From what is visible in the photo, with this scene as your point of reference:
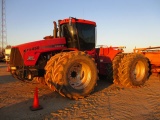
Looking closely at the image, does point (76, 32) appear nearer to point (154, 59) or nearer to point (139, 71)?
point (139, 71)

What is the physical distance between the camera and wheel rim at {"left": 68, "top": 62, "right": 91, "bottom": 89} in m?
6.91

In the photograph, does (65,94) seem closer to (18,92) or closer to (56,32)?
(18,92)

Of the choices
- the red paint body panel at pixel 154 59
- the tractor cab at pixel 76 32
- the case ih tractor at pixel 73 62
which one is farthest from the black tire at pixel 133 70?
the tractor cab at pixel 76 32

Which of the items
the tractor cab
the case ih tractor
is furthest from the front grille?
the tractor cab

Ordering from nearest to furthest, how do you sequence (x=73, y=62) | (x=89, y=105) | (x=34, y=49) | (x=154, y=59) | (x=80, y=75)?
(x=89, y=105), (x=73, y=62), (x=34, y=49), (x=80, y=75), (x=154, y=59)

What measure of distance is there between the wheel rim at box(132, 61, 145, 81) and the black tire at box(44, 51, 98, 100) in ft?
9.41

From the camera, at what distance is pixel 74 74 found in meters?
7.06

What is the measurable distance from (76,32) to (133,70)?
120 inches

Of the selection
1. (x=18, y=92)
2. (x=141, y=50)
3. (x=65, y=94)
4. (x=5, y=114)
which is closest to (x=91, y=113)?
(x=65, y=94)

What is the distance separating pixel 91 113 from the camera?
17.2 feet

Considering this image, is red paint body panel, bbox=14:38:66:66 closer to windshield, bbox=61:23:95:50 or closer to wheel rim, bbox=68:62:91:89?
windshield, bbox=61:23:95:50

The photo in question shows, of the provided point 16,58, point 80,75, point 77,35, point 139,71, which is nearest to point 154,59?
point 139,71

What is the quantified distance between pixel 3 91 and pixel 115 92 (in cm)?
442

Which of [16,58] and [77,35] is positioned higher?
[77,35]
